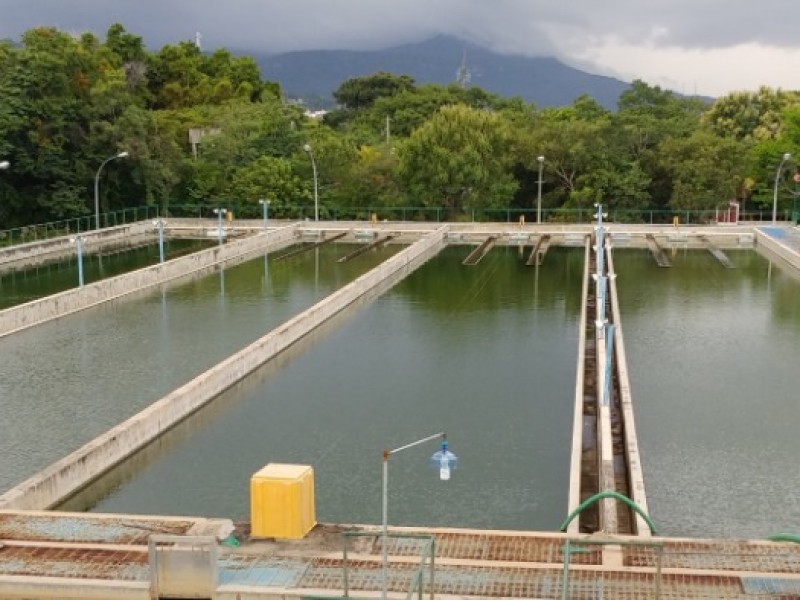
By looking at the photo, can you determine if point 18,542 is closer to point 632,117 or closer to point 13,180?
point 13,180

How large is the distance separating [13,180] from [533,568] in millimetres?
40340

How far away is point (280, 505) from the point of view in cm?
1116

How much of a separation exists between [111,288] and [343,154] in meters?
25.9

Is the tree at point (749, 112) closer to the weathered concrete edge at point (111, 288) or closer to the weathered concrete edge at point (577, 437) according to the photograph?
the weathered concrete edge at point (111, 288)

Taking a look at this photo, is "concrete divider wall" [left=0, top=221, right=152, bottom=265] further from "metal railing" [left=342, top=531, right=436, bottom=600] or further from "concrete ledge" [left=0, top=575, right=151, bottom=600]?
"metal railing" [left=342, top=531, right=436, bottom=600]

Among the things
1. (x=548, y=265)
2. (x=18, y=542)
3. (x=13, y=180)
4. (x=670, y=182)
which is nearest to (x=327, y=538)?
(x=18, y=542)

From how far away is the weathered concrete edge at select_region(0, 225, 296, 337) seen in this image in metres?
24.7

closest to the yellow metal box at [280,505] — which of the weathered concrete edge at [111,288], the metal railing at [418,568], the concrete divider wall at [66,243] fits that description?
the metal railing at [418,568]

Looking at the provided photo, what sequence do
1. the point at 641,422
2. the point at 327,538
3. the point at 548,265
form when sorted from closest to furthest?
the point at 327,538
the point at 641,422
the point at 548,265

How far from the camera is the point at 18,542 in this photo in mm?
11211

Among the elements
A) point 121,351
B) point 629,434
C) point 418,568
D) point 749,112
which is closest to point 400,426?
point 629,434

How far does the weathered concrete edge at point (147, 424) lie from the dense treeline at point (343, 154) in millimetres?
23119

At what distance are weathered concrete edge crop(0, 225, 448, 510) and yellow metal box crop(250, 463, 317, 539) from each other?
3.67m

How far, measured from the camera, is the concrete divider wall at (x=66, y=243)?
37.2 meters
